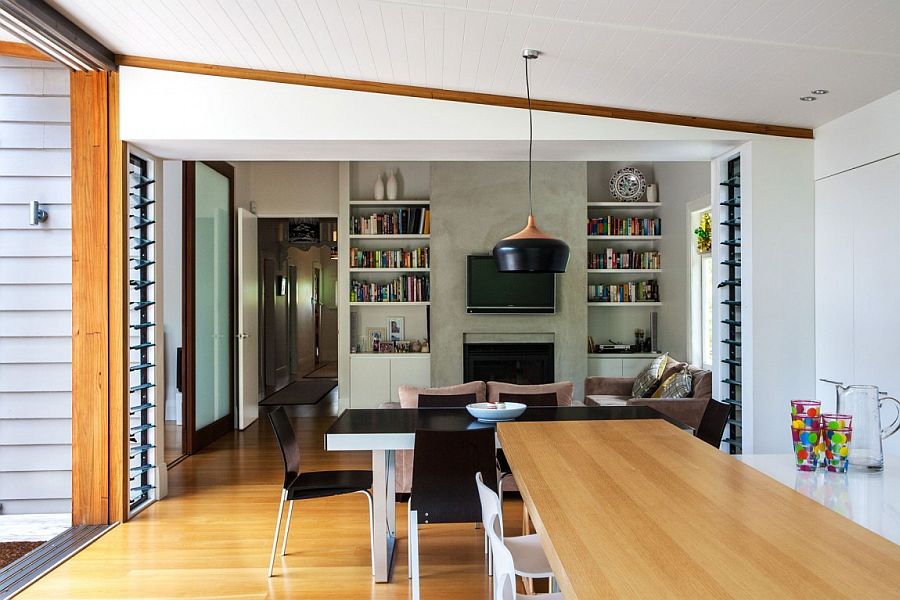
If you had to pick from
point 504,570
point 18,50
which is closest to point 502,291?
point 18,50

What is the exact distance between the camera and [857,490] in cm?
185

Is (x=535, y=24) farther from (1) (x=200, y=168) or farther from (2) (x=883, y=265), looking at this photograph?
(1) (x=200, y=168)

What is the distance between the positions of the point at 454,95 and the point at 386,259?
12.7 feet

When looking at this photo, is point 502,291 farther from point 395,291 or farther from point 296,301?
point 296,301

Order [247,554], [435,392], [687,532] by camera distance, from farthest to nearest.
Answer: [435,392], [247,554], [687,532]

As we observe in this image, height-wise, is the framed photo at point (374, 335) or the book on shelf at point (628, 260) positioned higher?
the book on shelf at point (628, 260)

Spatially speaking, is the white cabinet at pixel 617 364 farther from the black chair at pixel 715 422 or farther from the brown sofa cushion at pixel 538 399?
the black chair at pixel 715 422

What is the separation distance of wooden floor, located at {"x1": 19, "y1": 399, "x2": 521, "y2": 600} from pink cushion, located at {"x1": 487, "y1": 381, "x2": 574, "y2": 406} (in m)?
0.73

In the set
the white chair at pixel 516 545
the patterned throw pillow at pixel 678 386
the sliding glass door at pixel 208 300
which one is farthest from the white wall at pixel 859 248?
the sliding glass door at pixel 208 300

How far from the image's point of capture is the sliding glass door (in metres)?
6.29

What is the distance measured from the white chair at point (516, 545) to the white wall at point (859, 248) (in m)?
2.26

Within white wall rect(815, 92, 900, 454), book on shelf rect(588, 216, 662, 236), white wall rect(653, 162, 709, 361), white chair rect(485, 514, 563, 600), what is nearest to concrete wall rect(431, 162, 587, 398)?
book on shelf rect(588, 216, 662, 236)

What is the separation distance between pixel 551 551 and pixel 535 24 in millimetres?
2592

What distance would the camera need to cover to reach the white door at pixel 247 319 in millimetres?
7309
